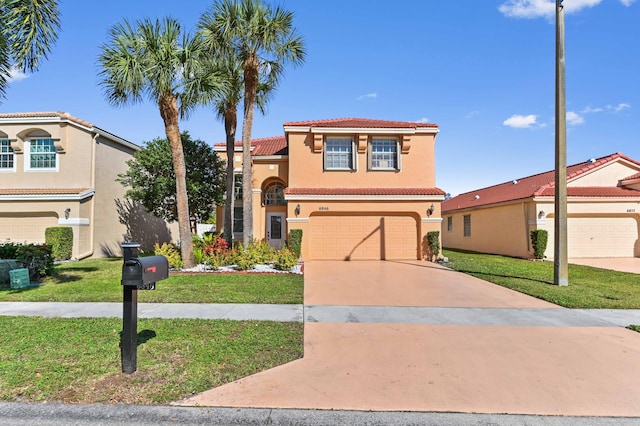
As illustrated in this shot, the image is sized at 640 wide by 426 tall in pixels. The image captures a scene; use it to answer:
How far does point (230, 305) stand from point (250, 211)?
22.4 ft

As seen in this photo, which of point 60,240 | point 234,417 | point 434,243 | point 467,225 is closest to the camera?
point 234,417

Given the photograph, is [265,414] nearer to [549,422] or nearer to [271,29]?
[549,422]

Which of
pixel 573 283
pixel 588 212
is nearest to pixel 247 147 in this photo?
pixel 573 283

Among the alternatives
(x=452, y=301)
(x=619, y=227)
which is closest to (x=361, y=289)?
(x=452, y=301)

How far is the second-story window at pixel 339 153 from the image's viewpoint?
17000 millimetres

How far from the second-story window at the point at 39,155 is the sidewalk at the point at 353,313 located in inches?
463

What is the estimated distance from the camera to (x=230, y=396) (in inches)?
142

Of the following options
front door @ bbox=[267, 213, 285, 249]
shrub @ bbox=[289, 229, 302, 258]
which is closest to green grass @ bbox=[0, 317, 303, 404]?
shrub @ bbox=[289, 229, 302, 258]

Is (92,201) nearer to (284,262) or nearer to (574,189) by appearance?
(284,262)

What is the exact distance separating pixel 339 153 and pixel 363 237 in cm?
430

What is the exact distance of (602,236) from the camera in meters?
17.8

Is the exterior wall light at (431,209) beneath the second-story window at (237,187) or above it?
beneath

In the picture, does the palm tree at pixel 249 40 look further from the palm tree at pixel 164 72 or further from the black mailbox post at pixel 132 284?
the black mailbox post at pixel 132 284

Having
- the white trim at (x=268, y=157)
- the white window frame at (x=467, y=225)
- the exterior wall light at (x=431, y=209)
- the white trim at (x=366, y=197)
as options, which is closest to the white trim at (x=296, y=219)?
the white trim at (x=366, y=197)
